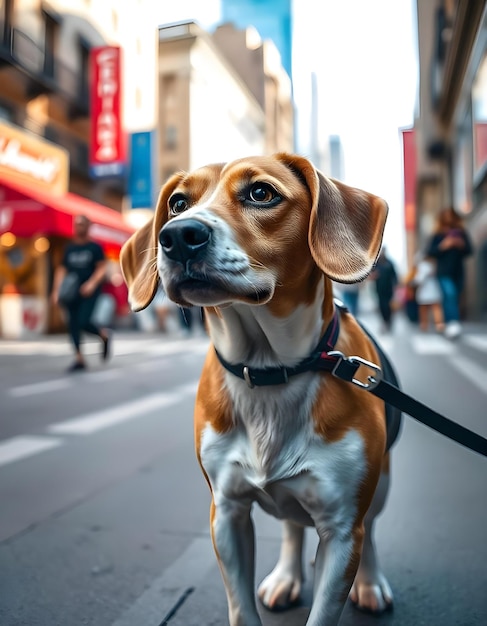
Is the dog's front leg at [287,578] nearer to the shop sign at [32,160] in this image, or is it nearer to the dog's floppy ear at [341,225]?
the dog's floppy ear at [341,225]

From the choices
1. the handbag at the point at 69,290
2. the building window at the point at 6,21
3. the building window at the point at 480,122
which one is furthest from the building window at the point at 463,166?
the handbag at the point at 69,290

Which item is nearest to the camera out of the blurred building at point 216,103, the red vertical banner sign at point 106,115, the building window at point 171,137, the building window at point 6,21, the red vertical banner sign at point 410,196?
the building window at point 6,21

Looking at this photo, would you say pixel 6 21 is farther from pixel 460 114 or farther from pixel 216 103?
pixel 216 103

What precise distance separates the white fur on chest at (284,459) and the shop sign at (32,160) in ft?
43.2

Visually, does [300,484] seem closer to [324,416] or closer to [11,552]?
[324,416]

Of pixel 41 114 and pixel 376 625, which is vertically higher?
pixel 41 114

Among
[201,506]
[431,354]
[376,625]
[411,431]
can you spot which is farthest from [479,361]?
[376,625]

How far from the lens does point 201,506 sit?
2.77 m

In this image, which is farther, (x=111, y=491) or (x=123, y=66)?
(x=123, y=66)

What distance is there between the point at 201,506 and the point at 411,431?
203 centimetres

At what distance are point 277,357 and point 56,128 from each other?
17.0 meters

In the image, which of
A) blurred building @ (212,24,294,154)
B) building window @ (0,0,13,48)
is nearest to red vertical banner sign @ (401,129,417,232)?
blurred building @ (212,24,294,154)

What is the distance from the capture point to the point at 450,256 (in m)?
9.16

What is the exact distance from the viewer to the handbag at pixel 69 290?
293 inches
